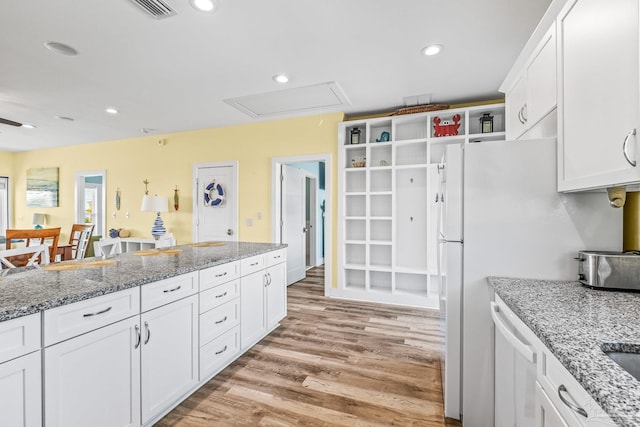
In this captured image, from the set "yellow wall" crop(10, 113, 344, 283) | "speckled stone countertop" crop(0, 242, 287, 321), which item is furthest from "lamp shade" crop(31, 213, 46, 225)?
"speckled stone countertop" crop(0, 242, 287, 321)

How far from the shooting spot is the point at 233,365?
7.64 ft

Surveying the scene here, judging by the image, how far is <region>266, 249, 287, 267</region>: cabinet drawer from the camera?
112 inches

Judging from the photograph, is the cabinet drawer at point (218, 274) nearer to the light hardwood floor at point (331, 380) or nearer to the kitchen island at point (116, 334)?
the kitchen island at point (116, 334)

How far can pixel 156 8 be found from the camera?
1.94 m

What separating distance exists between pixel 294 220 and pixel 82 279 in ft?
11.7

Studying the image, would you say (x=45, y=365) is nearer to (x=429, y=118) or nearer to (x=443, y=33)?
(x=443, y=33)

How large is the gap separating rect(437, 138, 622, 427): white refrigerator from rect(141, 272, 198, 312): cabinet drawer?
1.59 m

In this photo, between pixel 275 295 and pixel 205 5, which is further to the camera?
pixel 275 295

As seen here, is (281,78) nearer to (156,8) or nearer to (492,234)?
(156,8)

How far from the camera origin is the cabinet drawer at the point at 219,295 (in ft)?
6.66

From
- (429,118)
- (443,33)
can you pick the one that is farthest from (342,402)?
(429,118)

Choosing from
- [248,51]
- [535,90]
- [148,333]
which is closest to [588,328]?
[535,90]

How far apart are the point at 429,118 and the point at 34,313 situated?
12.8 ft

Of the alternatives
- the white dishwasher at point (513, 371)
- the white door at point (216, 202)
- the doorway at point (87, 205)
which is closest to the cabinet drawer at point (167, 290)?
the white dishwasher at point (513, 371)
